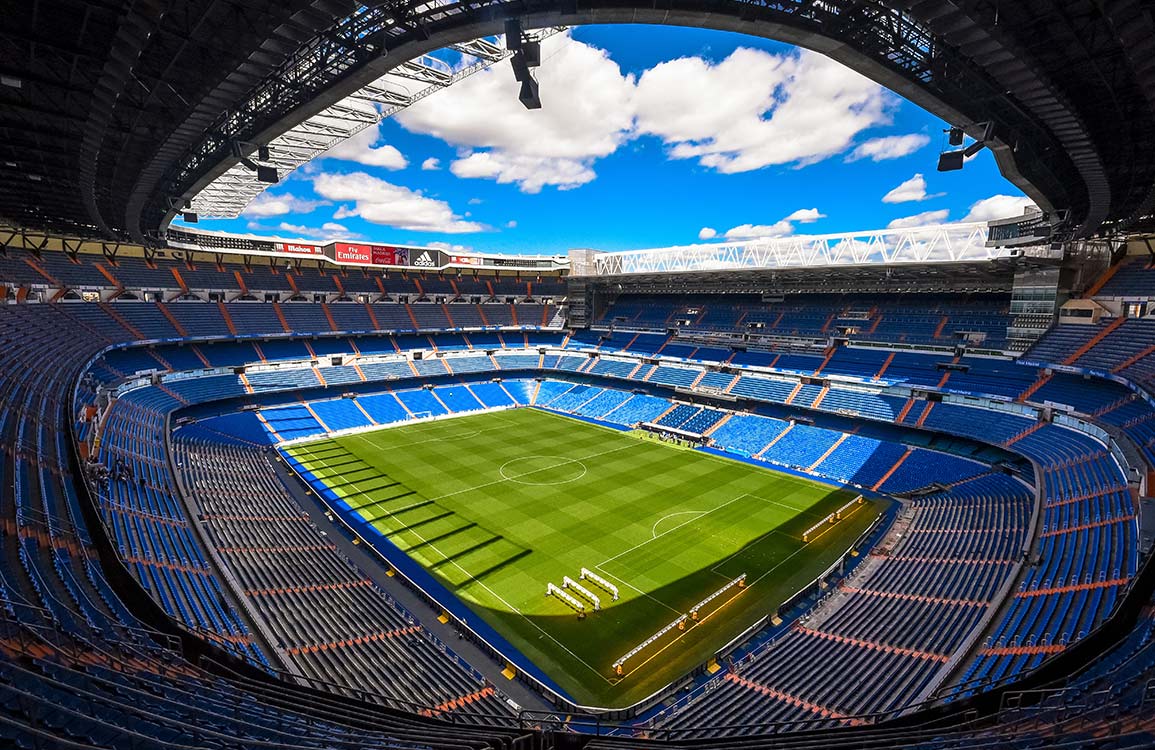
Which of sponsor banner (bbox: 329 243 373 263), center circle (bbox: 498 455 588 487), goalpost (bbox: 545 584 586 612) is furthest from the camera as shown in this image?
sponsor banner (bbox: 329 243 373 263)

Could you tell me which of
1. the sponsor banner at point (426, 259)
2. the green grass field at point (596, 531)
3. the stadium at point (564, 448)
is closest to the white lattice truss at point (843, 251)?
the stadium at point (564, 448)

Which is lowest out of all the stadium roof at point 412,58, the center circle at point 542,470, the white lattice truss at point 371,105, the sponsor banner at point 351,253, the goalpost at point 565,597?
the goalpost at point 565,597

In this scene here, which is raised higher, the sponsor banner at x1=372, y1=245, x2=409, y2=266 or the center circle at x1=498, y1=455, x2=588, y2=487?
the sponsor banner at x1=372, y1=245, x2=409, y2=266

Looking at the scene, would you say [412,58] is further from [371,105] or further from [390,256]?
[390,256]

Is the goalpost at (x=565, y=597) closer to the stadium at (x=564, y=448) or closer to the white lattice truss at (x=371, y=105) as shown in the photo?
the stadium at (x=564, y=448)

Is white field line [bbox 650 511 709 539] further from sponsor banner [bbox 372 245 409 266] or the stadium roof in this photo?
sponsor banner [bbox 372 245 409 266]

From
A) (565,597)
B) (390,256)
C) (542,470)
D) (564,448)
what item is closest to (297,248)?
(390,256)

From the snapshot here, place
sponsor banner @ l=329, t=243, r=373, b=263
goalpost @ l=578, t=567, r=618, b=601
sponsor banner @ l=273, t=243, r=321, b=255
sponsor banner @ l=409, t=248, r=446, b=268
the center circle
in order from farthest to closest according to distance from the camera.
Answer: sponsor banner @ l=409, t=248, r=446, b=268 → sponsor banner @ l=329, t=243, r=373, b=263 → sponsor banner @ l=273, t=243, r=321, b=255 → the center circle → goalpost @ l=578, t=567, r=618, b=601

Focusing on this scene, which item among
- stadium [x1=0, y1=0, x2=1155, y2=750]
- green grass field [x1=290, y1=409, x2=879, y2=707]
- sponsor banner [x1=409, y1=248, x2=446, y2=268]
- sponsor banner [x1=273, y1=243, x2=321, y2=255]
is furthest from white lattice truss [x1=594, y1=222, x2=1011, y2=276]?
sponsor banner [x1=273, y1=243, x2=321, y2=255]
